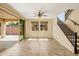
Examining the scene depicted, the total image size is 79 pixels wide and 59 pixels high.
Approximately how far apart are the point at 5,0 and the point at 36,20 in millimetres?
14419

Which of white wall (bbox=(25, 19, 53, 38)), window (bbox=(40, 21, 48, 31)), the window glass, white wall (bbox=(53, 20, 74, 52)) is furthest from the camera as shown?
the window glass

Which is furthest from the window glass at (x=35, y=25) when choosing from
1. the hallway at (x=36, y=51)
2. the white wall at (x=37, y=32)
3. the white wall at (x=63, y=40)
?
the hallway at (x=36, y=51)

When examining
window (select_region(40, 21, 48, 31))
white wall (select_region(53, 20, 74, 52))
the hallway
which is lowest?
the hallway

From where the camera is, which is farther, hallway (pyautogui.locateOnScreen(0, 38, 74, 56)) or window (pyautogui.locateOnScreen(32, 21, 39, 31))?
window (pyautogui.locateOnScreen(32, 21, 39, 31))

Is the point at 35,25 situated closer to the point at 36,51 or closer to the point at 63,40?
the point at 63,40

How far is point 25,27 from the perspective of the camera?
1570 centimetres

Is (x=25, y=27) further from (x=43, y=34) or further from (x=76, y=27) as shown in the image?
(x=76, y=27)

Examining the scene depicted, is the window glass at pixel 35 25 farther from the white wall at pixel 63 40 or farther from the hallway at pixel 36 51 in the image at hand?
the hallway at pixel 36 51

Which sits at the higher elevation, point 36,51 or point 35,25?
point 35,25

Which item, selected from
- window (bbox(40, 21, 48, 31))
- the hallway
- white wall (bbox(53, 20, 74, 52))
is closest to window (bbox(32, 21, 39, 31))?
window (bbox(40, 21, 48, 31))

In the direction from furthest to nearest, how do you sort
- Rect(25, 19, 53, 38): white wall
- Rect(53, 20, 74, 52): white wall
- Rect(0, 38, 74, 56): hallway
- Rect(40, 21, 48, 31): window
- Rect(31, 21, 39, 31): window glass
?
Rect(31, 21, 39, 31): window glass, Rect(40, 21, 48, 31): window, Rect(25, 19, 53, 38): white wall, Rect(53, 20, 74, 52): white wall, Rect(0, 38, 74, 56): hallway

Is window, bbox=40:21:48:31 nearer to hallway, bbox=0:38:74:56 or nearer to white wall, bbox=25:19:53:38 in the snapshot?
white wall, bbox=25:19:53:38

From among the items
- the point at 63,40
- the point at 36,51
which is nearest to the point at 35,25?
the point at 63,40

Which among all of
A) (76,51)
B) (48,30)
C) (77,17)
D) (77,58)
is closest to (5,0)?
(77,58)
